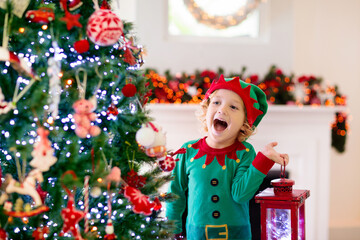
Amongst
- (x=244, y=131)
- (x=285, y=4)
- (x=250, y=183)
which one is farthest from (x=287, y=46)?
(x=250, y=183)

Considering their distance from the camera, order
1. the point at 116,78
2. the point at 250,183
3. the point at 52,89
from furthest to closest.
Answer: the point at 250,183 → the point at 116,78 → the point at 52,89

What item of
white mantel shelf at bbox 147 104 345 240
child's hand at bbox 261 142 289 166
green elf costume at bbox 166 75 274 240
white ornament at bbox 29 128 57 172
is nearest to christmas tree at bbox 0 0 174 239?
white ornament at bbox 29 128 57 172

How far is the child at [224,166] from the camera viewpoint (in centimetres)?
159

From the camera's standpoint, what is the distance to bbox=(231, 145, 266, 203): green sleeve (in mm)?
1511

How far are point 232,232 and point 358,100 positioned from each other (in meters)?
2.47

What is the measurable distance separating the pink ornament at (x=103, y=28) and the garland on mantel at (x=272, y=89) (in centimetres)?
147

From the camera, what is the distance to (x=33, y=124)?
1.26 m

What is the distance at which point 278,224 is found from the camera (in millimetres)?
1539

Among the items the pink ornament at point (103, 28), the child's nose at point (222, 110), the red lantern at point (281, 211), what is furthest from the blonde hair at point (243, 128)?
the pink ornament at point (103, 28)

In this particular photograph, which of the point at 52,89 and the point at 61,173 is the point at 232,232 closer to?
the point at 61,173

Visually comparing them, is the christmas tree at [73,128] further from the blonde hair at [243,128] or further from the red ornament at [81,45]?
the blonde hair at [243,128]

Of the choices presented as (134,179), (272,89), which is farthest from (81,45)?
(272,89)

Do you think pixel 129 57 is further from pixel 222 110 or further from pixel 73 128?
pixel 222 110

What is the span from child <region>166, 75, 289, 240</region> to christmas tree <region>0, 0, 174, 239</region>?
220 mm
